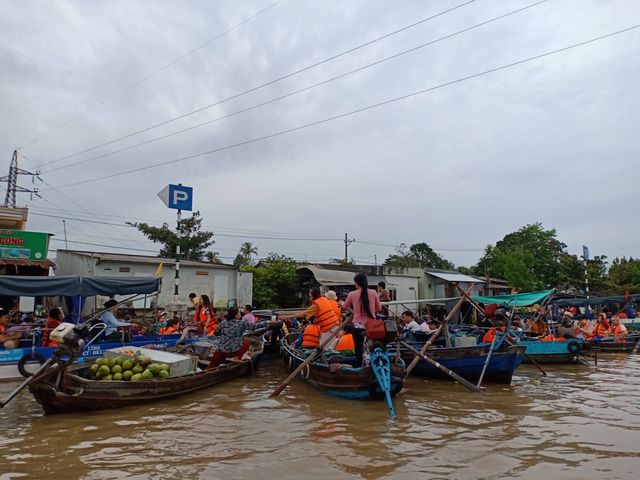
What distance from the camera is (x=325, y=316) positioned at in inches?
370

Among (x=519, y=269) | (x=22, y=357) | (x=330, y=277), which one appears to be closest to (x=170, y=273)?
(x=330, y=277)

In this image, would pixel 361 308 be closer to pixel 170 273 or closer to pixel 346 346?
pixel 346 346

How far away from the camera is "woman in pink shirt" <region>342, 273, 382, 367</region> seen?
787 cm

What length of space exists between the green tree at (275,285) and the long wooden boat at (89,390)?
17.7 metres

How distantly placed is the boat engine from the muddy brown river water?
1064 millimetres

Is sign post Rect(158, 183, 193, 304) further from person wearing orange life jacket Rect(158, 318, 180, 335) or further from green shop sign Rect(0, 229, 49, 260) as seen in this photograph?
green shop sign Rect(0, 229, 49, 260)

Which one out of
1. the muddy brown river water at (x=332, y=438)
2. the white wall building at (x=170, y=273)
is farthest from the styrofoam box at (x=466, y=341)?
the white wall building at (x=170, y=273)

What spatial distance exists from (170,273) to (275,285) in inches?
245

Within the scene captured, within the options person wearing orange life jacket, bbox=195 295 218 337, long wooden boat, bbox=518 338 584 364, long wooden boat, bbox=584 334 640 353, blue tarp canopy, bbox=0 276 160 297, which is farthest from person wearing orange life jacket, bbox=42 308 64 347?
long wooden boat, bbox=584 334 640 353

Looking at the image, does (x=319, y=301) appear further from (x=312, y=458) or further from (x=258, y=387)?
(x=312, y=458)

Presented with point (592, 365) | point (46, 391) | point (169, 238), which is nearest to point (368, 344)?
point (46, 391)

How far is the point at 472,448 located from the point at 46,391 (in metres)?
5.80

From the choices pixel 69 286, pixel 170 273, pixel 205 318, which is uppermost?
pixel 170 273

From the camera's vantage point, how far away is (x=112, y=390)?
23.5 feet
